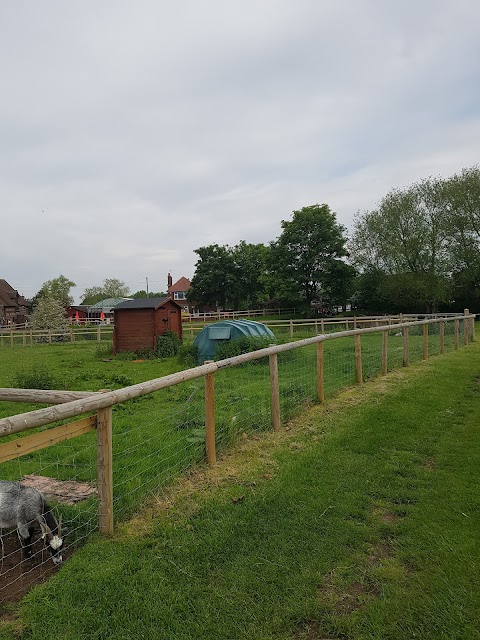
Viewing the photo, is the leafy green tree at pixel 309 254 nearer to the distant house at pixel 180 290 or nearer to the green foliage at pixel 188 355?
the distant house at pixel 180 290

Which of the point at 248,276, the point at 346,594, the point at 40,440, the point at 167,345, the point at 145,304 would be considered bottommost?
the point at 346,594

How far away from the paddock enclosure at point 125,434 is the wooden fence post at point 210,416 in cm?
1

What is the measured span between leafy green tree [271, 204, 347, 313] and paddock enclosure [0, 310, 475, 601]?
36447 mm

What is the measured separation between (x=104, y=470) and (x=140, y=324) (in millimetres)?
16307

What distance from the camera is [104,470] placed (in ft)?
10.6

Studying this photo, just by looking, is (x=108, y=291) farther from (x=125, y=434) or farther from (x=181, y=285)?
(x=125, y=434)

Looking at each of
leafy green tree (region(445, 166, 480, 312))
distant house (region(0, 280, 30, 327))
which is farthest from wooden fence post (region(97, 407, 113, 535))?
distant house (region(0, 280, 30, 327))

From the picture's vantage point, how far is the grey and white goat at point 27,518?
302cm

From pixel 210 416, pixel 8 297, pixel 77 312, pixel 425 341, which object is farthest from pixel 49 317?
pixel 210 416

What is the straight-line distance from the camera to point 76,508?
3.60 m

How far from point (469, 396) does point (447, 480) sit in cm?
376

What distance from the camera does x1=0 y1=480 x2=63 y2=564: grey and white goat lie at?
3.02 metres

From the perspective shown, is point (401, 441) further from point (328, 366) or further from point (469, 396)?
point (328, 366)

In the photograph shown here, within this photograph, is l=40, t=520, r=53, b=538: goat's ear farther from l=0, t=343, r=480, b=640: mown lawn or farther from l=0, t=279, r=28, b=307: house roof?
l=0, t=279, r=28, b=307: house roof
